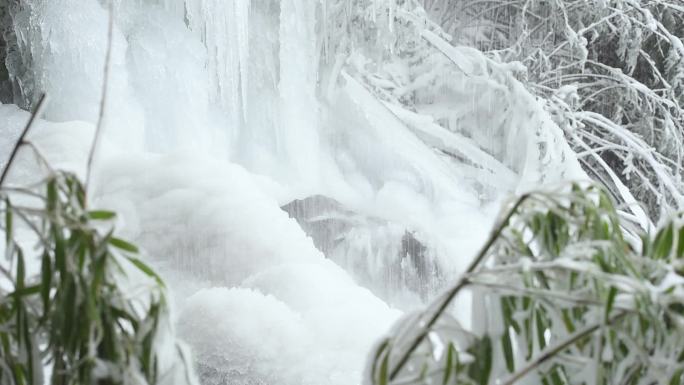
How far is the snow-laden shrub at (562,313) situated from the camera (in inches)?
26.2

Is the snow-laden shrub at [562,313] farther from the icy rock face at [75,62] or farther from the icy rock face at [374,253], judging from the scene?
the icy rock face at [75,62]

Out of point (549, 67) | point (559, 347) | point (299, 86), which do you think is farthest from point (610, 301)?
point (549, 67)

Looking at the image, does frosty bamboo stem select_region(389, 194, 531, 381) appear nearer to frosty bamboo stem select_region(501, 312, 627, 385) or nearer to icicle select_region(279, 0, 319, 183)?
frosty bamboo stem select_region(501, 312, 627, 385)

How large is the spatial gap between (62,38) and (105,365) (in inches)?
122

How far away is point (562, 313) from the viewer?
748 millimetres

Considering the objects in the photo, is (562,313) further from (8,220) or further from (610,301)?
(8,220)

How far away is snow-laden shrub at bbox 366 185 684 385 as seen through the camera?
2.18ft

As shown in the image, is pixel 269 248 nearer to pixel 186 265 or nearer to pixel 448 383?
pixel 186 265

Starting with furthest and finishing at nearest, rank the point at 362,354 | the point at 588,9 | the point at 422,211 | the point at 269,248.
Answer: the point at 588,9
the point at 422,211
the point at 269,248
the point at 362,354

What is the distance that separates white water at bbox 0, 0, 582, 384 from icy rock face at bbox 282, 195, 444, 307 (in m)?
0.01

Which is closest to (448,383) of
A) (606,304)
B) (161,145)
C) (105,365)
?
(606,304)

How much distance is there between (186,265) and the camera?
2.33 metres

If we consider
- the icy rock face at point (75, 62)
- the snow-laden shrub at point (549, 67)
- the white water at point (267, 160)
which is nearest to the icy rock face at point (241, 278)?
the white water at point (267, 160)

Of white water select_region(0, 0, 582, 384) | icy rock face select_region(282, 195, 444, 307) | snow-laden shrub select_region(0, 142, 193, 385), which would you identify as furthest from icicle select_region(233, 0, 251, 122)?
snow-laden shrub select_region(0, 142, 193, 385)
